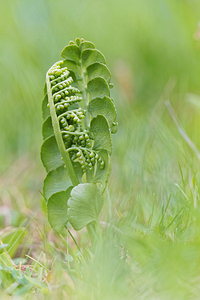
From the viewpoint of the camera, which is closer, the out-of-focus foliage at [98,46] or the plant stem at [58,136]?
the plant stem at [58,136]

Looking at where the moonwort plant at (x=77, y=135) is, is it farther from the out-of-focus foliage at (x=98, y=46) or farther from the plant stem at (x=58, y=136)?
the out-of-focus foliage at (x=98, y=46)

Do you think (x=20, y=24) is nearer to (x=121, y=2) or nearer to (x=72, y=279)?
(x=121, y=2)

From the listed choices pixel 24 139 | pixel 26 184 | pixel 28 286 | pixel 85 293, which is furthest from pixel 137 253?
pixel 24 139

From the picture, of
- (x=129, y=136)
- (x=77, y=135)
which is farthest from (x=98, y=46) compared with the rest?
(x=77, y=135)

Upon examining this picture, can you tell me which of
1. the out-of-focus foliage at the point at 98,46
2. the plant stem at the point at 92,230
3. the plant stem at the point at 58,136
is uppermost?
the out-of-focus foliage at the point at 98,46

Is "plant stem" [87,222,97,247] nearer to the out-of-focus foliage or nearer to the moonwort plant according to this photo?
the moonwort plant

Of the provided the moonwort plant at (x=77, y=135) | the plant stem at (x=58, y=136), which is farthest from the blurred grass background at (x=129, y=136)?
the plant stem at (x=58, y=136)
